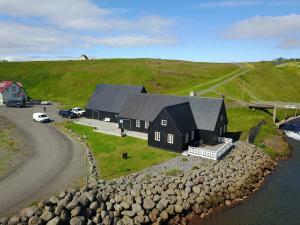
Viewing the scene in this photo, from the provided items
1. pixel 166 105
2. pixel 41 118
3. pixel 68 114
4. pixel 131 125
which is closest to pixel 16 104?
pixel 68 114

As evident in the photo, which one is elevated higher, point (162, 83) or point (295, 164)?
point (162, 83)

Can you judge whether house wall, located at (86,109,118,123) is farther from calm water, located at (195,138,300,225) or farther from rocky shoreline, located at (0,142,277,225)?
calm water, located at (195,138,300,225)

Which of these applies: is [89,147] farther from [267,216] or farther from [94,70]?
[94,70]

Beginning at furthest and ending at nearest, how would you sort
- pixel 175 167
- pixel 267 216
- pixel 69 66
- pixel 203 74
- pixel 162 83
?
pixel 69 66 → pixel 203 74 → pixel 162 83 → pixel 175 167 → pixel 267 216

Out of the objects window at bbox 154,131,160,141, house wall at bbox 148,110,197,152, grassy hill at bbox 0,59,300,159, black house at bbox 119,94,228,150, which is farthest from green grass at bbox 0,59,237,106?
window at bbox 154,131,160,141

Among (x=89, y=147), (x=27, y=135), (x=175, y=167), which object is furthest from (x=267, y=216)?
(x=27, y=135)

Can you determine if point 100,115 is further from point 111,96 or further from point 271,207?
point 271,207
